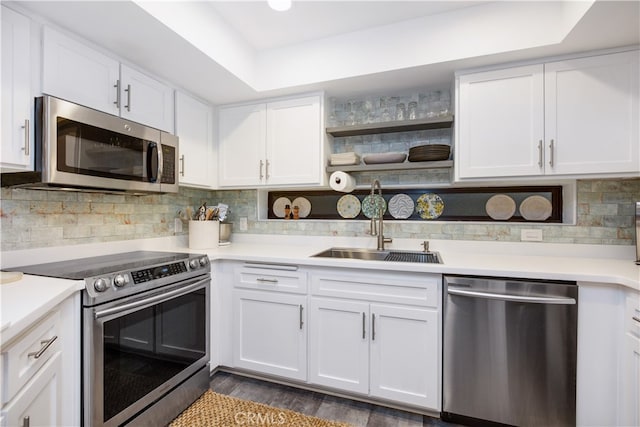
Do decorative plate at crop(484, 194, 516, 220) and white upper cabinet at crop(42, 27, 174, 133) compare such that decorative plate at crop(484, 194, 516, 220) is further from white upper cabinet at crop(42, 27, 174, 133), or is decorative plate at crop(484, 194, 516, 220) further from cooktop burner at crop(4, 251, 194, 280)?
white upper cabinet at crop(42, 27, 174, 133)

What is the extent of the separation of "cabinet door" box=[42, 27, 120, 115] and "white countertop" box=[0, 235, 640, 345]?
2.77 feet

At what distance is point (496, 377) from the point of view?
1.61 meters

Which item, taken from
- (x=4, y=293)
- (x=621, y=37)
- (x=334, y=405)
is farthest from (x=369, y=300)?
(x=621, y=37)

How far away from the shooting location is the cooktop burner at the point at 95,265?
55.4 inches

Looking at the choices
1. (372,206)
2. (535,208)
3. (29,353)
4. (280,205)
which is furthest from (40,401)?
(535,208)

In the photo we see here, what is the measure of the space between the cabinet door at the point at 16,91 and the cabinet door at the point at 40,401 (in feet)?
2.81

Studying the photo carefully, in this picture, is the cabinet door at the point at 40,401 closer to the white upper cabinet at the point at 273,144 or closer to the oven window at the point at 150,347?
the oven window at the point at 150,347

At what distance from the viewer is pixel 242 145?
2578mm

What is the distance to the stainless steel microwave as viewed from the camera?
1.39 metres

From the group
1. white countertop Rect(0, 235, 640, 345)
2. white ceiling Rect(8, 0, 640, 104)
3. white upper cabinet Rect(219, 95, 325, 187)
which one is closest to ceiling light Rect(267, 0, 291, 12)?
white ceiling Rect(8, 0, 640, 104)

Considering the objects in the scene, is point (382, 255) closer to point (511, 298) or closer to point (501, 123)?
point (511, 298)

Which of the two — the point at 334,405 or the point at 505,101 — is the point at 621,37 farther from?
the point at 334,405

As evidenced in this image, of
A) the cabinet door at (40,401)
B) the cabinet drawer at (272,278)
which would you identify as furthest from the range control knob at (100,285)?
the cabinet drawer at (272,278)

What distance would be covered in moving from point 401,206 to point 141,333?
1934 millimetres
